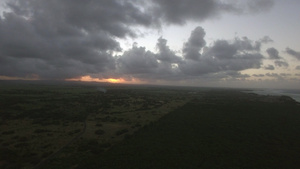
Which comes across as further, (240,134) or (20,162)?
(240,134)

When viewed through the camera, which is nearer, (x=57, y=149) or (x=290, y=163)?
(x=290, y=163)

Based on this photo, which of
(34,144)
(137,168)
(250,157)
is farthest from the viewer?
(34,144)

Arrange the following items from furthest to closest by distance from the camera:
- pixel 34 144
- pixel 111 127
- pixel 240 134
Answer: pixel 111 127, pixel 240 134, pixel 34 144

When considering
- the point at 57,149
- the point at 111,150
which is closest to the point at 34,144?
the point at 57,149

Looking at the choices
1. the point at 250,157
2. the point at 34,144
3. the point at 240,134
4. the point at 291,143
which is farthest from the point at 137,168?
the point at 291,143

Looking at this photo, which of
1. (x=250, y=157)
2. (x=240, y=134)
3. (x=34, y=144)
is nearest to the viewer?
(x=250, y=157)

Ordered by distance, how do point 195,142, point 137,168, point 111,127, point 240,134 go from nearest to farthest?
1. point 137,168
2. point 195,142
3. point 240,134
4. point 111,127

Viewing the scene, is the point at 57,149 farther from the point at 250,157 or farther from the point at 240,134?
the point at 240,134

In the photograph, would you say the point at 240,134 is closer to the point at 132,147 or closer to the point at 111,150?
the point at 132,147
